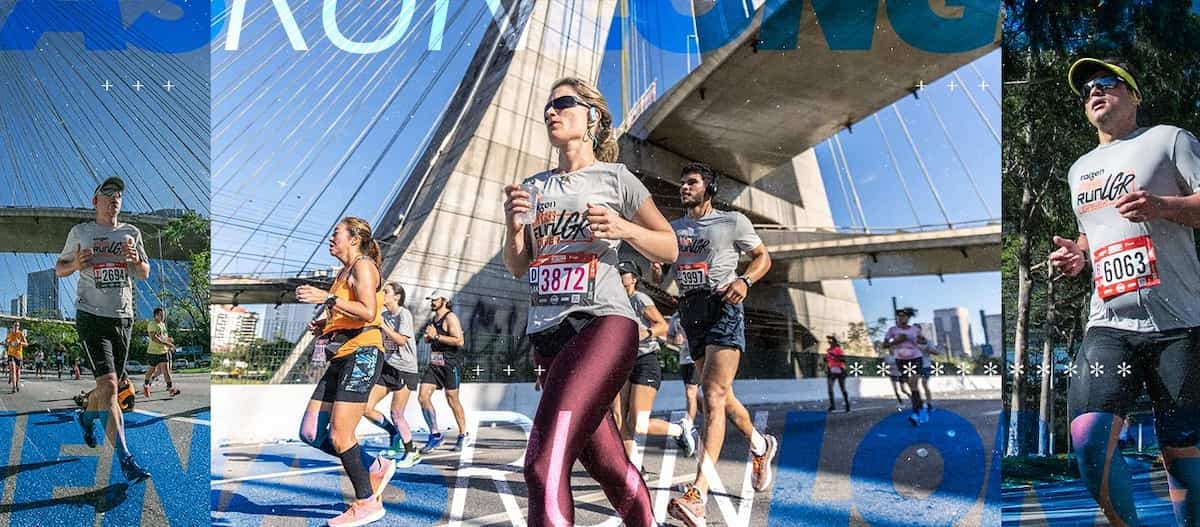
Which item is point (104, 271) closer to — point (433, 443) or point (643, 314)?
point (433, 443)

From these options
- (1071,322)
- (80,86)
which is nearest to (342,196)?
(80,86)

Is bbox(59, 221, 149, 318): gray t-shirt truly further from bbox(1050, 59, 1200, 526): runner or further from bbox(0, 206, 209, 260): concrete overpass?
bbox(1050, 59, 1200, 526): runner

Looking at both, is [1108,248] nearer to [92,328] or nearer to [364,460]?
[364,460]

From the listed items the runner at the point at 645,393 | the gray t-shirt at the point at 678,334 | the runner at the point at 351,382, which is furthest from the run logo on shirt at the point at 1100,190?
the runner at the point at 351,382

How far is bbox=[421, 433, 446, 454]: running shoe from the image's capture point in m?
3.94

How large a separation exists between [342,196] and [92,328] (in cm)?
108

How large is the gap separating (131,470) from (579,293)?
1992 millimetres

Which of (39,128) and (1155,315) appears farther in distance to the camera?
(39,128)

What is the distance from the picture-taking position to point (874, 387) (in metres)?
3.64

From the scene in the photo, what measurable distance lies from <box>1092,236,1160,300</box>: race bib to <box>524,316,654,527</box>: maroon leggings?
1.51m

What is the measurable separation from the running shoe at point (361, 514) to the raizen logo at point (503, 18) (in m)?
1.85

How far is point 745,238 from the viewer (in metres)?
3.34

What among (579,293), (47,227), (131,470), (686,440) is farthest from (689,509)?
(47,227)

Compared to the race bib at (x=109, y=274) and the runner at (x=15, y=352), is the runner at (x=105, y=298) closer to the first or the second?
the race bib at (x=109, y=274)
